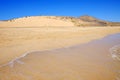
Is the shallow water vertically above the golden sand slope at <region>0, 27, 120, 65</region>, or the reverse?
the golden sand slope at <region>0, 27, 120, 65</region>

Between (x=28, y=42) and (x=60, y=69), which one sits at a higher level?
(x=28, y=42)

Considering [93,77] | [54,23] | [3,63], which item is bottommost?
[93,77]

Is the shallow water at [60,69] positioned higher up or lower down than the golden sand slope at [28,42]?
lower down

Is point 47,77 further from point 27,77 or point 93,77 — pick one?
point 93,77

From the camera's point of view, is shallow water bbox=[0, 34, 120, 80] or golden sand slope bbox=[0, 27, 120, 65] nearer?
shallow water bbox=[0, 34, 120, 80]

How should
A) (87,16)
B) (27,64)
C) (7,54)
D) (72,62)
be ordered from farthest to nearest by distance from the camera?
1. (87,16)
2. (7,54)
3. (72,62)
4. (27,64)

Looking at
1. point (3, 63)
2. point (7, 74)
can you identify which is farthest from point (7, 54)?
point (7, 74)

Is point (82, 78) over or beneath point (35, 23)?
beneath

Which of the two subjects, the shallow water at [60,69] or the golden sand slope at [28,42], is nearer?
the shallow water at [60,69]

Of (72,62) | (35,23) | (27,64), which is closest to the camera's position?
(27,64)

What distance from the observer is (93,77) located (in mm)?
5648

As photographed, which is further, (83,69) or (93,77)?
(83,69)

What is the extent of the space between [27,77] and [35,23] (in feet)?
128

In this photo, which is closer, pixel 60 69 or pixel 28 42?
pixel 60 69
